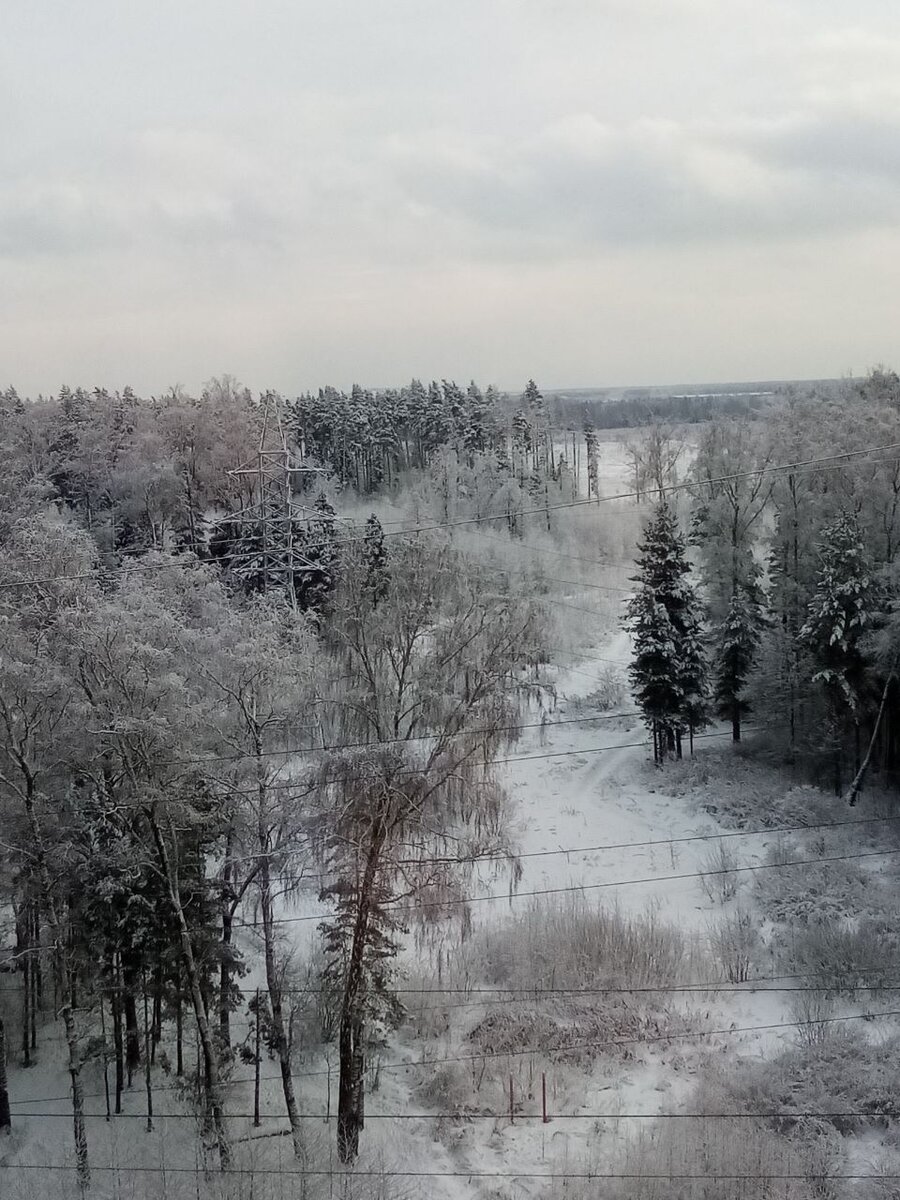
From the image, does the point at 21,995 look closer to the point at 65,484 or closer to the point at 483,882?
the point at 483,882

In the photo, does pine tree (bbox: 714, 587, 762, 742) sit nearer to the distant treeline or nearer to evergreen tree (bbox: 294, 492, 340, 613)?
evergreen tree (bbox: 294, 492, 340, 613)

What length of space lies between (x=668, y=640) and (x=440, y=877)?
15.6 m

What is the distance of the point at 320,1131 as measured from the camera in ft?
49.3

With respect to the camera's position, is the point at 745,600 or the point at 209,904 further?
the point at 745,600

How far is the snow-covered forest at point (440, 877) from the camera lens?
13461 mm

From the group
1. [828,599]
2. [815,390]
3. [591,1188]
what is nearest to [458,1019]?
[591,1188]

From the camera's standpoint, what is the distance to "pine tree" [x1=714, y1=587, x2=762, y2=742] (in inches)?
1176

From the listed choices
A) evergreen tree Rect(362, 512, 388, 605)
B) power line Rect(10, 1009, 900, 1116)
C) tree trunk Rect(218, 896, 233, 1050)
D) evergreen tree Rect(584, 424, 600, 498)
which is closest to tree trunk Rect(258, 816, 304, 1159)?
tree trunk Rect(218, 896, 233, 1050)

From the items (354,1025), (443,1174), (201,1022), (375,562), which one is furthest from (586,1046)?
(375,562)

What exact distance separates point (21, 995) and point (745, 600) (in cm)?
2225

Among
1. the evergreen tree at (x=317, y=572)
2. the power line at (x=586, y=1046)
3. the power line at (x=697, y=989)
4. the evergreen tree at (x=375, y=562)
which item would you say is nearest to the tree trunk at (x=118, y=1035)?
the power line at (x=586, y=1046)

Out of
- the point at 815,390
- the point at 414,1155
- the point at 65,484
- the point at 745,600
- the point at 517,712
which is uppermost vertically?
the point at 815,390

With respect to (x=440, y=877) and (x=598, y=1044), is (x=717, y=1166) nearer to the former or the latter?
(x=598, y=1044)

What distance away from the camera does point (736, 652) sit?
3006 cm
